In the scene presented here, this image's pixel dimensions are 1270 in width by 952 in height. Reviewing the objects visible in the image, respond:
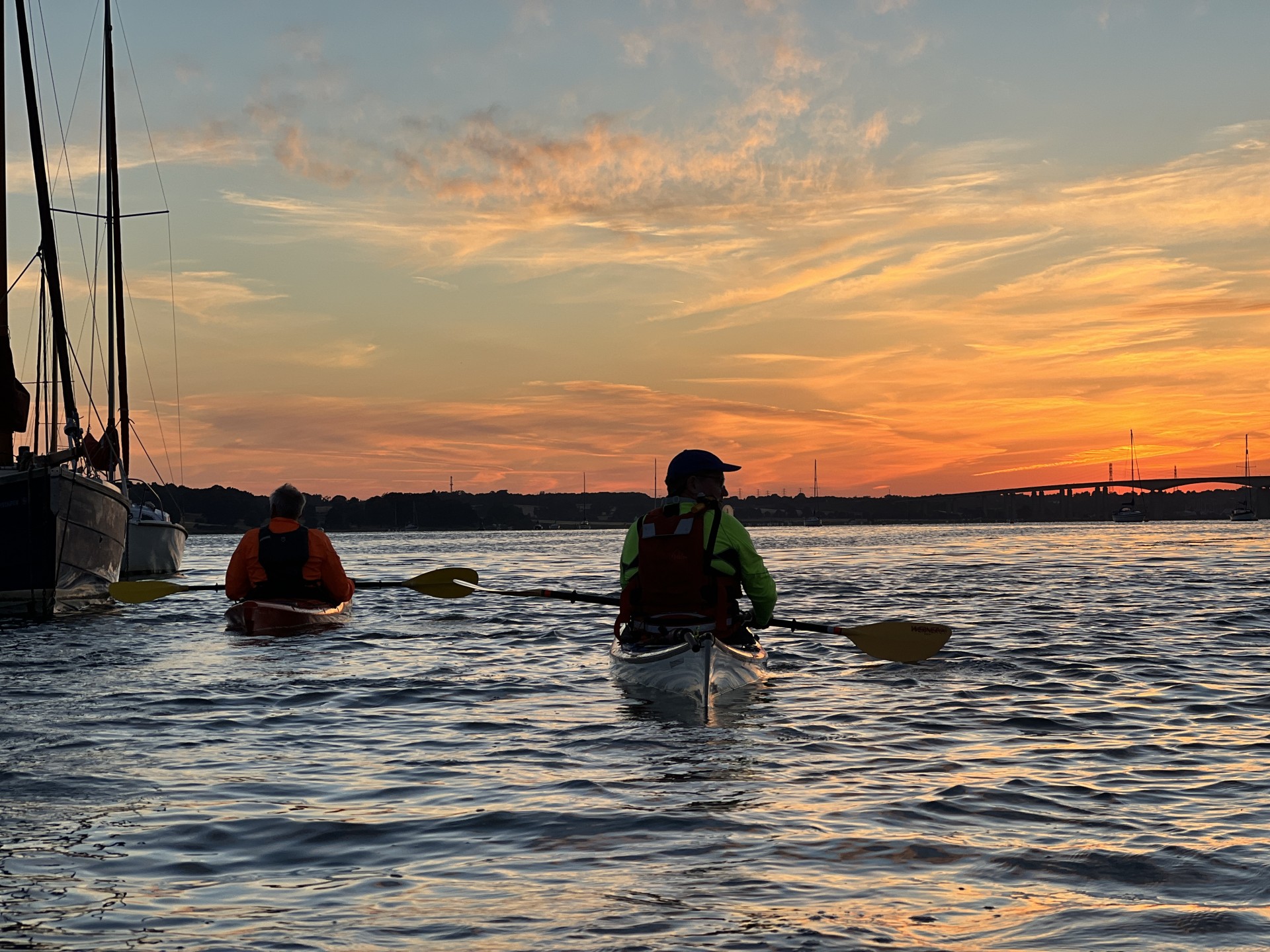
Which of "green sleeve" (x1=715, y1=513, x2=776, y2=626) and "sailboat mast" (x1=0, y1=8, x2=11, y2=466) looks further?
"sailboat mast" (x1=0, y1=8, x2=11, y2=466)

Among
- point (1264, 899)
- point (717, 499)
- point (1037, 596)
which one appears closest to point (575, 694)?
point (717, 499)

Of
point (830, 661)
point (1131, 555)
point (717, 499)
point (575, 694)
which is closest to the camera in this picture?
point (717, 499)

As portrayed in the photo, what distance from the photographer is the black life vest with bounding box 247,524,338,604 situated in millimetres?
16031

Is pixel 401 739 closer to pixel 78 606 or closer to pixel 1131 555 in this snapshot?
pixel 78 606

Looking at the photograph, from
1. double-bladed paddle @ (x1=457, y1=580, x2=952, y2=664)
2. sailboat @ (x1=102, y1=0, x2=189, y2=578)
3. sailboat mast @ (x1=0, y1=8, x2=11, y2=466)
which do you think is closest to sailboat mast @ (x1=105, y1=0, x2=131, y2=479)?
sailboat @ (x1=102, y1=0, x2=189, y2=578)

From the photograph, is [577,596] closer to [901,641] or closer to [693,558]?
[901,641]

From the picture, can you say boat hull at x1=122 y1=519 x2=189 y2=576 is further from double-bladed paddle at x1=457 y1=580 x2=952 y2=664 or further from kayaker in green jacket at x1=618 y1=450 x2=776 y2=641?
kayaker in green jacket at x1=618 y1=450 x2=776 y2=641

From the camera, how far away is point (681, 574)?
1078 cm

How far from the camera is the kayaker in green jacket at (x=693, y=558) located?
34.8ft

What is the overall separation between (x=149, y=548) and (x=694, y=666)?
1058 inches

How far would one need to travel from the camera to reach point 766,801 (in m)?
6.88

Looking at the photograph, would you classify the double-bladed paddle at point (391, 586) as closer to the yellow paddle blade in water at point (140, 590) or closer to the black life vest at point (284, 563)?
the yellow paddle blade in water at point (140, 590)

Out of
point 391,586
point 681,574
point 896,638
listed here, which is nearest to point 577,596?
point 896,638

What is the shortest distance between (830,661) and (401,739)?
22.1 ft
